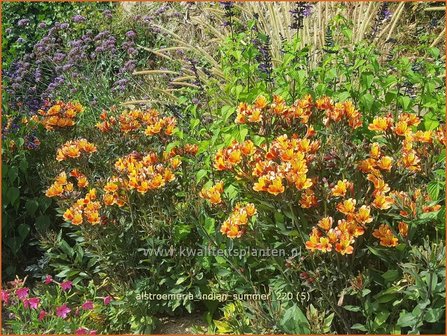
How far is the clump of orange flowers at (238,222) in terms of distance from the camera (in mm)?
2830

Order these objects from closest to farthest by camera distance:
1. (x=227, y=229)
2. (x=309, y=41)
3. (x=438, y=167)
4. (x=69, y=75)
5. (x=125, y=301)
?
1. (x=227, y=229)
2. (x=438, y=167)
3. (x=125, y=301)
4. (x=309, y=41)
5. (x=69, y=75)

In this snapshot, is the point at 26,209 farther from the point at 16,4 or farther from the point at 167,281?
the point at 16,4

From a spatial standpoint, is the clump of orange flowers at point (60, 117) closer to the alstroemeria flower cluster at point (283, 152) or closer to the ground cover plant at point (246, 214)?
the ground cover plant at point (246, 214)

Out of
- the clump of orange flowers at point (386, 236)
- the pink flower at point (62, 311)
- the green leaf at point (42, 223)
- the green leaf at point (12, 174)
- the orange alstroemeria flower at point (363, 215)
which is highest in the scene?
the orange alstroemeria flower at point (363, 215)

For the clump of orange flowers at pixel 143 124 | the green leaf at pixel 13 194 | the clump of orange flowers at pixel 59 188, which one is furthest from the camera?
the green leaf at pixel 13 194

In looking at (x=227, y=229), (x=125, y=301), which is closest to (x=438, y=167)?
(x=227, y=229)

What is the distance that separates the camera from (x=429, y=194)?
9.46 ft

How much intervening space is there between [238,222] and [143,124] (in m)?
1.33

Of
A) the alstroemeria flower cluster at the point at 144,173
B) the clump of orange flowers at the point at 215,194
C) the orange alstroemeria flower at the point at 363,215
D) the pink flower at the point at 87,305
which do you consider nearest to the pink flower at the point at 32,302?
the pink flower at the point at 87,305

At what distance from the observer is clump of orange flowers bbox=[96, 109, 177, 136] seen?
141 inches

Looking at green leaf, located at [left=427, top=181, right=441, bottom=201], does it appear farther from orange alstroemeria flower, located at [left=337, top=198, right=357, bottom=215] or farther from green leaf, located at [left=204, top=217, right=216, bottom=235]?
green leaf, located at [left=204, top=217, right=216, bottom=235]

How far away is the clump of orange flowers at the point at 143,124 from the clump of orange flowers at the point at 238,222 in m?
0.86

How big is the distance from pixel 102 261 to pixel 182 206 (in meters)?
0.51

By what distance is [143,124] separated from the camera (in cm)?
396
